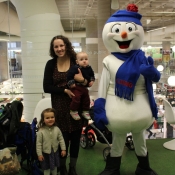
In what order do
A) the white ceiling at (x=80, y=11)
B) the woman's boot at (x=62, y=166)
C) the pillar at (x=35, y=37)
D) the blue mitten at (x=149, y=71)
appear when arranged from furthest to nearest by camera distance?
the white ceiling at (x=80, y=11) < the pillar at (x=35, y=37) < the woman's boot at (x=62, y=166) < the blue mitten at (x=149, y=71)

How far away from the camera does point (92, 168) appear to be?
8.04 ft

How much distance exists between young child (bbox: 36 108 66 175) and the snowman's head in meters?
0.74

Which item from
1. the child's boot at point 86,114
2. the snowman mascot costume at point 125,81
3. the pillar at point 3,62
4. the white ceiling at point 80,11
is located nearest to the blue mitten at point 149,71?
the snowman mascot costume at point 125,81

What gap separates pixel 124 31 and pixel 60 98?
74 centimetres

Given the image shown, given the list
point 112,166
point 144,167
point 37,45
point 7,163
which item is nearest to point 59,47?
point 7,163

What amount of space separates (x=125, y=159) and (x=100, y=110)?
101cm

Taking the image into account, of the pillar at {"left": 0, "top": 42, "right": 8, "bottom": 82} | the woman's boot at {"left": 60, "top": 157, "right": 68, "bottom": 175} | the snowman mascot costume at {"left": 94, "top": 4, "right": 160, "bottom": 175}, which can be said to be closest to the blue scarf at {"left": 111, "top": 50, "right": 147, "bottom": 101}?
the snowman mascot costume at {"left": 94, "top": 4, "right": 160, "bottom": 175}

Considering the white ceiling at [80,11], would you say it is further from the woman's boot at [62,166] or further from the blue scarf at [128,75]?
the woman's boot at [62,166]

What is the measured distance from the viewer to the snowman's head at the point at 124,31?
1841mm

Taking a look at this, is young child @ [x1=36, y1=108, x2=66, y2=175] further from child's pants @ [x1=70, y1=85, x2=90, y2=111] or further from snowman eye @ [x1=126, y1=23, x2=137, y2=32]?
snowman eye @ [x1=126, y1=23, x2=137, y2=32]

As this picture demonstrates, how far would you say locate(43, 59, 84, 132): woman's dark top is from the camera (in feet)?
6.43

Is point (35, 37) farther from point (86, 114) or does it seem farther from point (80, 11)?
point (86, 114)

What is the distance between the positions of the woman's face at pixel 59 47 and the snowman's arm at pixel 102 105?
377 millimetres

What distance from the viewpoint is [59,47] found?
1.93 meters
